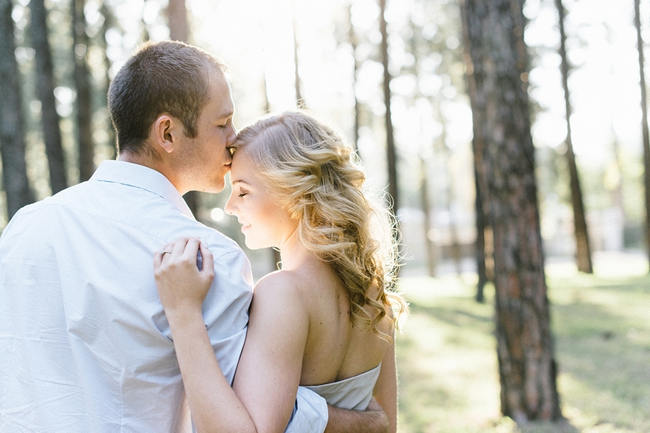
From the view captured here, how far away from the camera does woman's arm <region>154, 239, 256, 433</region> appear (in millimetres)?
1785

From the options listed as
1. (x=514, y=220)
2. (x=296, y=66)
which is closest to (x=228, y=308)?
(x=514, y=220)

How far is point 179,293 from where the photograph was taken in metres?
1.82

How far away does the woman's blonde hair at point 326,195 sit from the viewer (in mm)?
2295

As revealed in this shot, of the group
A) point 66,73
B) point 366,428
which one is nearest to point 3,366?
point 366,428

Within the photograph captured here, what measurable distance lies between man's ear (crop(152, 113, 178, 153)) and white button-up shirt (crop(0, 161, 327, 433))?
25 centimetres

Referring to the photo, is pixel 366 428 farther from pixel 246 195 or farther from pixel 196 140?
pixel 196 140

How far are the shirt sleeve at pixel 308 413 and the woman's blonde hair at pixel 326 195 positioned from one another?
1.09 feet

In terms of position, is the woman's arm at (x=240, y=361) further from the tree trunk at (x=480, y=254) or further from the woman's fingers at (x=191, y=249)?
the tree trunk at (x=480, y=254)

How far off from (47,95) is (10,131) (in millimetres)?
1169

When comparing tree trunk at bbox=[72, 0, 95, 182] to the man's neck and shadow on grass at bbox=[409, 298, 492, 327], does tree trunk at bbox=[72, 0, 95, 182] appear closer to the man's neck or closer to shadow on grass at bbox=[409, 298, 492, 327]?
shadow on grass at bbox=[409, 298, 492, 327]

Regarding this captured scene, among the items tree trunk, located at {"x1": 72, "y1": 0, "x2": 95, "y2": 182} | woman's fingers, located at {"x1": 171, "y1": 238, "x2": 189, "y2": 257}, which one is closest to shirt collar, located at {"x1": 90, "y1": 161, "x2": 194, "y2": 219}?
woman's fingers, located at {"x1": 171, "y1": 238, "x2": 189, "y2": 257}

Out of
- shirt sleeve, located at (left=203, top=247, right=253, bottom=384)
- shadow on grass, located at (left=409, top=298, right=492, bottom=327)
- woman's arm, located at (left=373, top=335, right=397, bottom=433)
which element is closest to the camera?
shirt sleeve, located at (left=203, top=247, right=253, bottom=384)

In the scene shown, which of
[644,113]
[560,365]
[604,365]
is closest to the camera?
[604,365]

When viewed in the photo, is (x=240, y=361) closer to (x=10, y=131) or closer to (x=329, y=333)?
(x=329, y=333)
